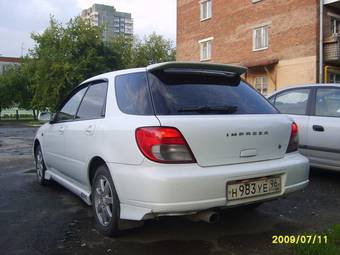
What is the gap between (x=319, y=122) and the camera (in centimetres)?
602

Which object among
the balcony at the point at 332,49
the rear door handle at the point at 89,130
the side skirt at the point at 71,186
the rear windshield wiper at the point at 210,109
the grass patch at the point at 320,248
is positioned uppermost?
the balcony at the point at 332,49

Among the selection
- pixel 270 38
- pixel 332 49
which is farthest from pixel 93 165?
pixel 270 38

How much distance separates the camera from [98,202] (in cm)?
391

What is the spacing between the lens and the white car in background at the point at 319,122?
581cm

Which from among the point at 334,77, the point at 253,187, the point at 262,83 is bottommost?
the point at 253,187

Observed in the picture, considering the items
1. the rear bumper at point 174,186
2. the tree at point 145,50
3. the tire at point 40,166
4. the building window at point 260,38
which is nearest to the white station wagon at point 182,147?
the rear bumper at point 174,186

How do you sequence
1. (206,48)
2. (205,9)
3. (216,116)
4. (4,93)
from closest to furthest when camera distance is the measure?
(216,116), (206,48), (205,9), (4,93)

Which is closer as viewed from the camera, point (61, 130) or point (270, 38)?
point (61, 130)

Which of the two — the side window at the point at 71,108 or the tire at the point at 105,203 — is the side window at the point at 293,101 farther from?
the tire at the point at 105,203

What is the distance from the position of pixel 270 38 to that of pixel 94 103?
20.1m

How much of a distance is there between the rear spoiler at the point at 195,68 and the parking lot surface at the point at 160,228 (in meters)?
1.33

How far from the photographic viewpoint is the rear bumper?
3064 mm
